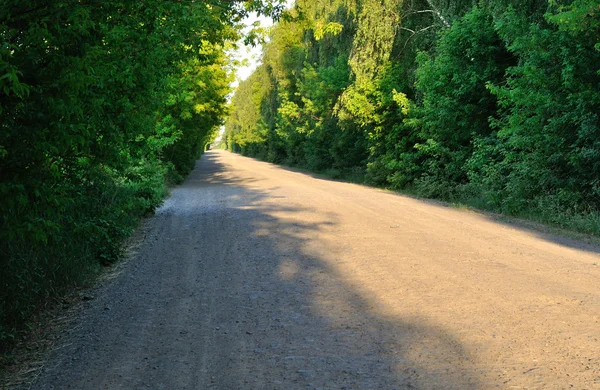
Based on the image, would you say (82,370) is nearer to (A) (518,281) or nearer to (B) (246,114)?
(A) (518,281)

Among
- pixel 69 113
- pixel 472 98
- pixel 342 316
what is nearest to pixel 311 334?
pixel 342 316

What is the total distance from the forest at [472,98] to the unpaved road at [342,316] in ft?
12.6

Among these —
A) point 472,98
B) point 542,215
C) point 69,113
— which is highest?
point 472,98

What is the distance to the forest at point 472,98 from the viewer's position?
13109 mm

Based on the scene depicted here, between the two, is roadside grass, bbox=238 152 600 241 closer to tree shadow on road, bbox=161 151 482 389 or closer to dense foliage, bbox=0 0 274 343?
tree shadow on road, bbox=161 151 482 389

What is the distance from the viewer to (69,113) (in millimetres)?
4016

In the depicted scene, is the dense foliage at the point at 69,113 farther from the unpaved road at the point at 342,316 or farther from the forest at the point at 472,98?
the forest at the point at 472,98

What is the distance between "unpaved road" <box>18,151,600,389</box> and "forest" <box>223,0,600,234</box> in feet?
12.6

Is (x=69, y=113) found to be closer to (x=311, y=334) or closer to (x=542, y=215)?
(x=311, y=334)

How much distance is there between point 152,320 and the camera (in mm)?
6035

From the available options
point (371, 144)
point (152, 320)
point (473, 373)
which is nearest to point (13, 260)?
point (152, 320)

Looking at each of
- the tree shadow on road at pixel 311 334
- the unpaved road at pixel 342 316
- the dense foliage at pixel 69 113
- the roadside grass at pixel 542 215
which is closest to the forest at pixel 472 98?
the roadside grass at pixel 542 215

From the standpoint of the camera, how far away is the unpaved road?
4.54m

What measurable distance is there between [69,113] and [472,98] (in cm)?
1686
